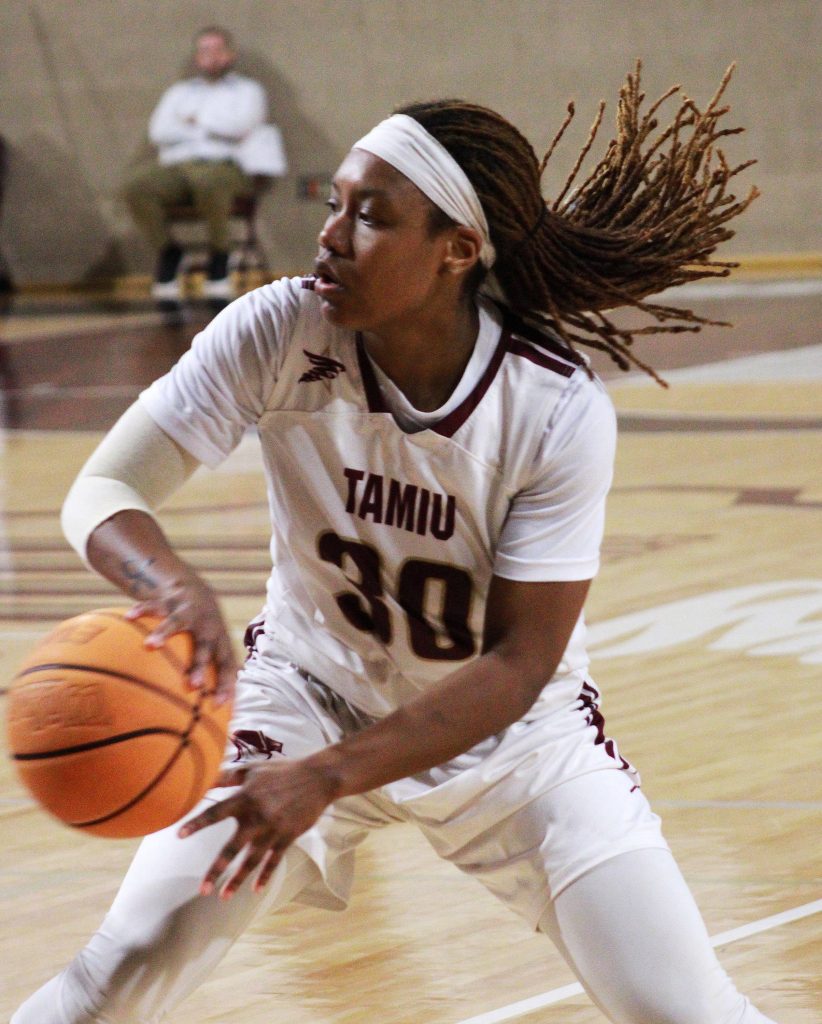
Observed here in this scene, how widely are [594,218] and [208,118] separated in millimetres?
10448

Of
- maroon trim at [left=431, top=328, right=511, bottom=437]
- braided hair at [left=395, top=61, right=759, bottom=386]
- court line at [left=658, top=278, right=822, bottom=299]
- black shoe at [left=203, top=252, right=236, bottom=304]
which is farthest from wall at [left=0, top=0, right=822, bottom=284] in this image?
maroon trim at [left=431, top=328, right=511, bottom=437]

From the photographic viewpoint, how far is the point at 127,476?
228 cm

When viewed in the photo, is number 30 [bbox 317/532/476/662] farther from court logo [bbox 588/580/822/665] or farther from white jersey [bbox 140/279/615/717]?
court logo [bbox 588/580/822/665]

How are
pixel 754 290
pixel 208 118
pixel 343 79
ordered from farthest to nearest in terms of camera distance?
pixel 343 79 → pixel 208 118 → pixel 754 290

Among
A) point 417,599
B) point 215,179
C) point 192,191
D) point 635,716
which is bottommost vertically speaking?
point 192,191

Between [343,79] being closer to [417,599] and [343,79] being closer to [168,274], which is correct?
[168,274]

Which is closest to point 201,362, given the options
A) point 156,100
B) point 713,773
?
point 713,773

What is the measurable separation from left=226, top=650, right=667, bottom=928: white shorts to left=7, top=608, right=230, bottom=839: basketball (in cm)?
29

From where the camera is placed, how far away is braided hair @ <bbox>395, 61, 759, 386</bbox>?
7.36ft

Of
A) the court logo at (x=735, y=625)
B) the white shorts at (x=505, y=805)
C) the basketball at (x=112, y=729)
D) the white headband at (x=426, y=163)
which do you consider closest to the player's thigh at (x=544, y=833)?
the white shorts at (x=505, y=805)

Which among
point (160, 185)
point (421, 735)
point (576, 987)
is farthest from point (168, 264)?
point (421, 735)

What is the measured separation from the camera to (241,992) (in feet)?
8.62

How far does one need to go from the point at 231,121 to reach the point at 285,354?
10541 millimetres

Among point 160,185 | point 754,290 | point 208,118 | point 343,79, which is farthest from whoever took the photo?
point 343,79
